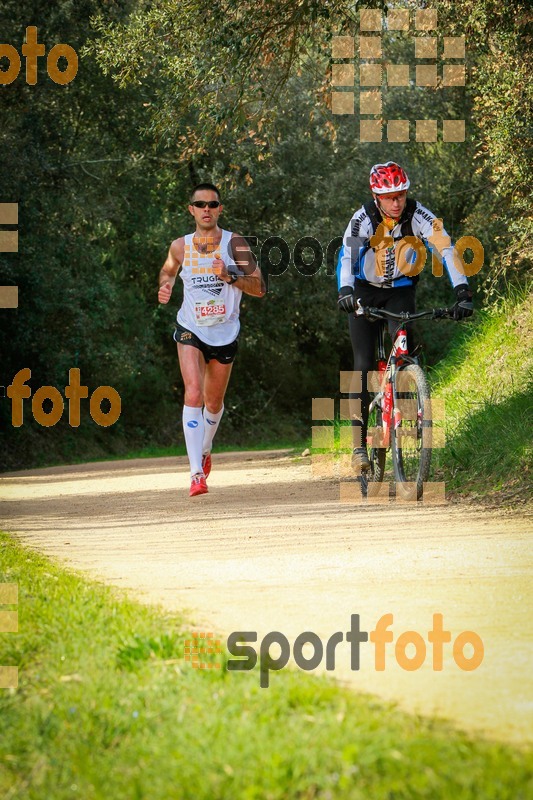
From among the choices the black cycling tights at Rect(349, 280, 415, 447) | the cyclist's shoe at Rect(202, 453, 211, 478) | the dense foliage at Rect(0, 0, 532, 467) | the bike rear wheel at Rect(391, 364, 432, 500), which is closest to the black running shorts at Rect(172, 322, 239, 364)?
the cyclist's shoe at Rect(202, 453, 211, 478)

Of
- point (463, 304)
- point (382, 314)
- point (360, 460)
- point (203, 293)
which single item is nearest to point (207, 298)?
point (203, 293)

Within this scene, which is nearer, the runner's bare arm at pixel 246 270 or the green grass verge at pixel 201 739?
the green grass verge at pixel 201 739

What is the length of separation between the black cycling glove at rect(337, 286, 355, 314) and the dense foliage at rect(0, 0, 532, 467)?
5546 millimetres

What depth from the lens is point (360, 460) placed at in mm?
8672

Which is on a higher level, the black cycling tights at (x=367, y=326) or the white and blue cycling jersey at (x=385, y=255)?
the white and blue cycling jersey at (x=385, y=255)

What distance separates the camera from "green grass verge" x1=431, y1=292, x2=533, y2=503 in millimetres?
8789

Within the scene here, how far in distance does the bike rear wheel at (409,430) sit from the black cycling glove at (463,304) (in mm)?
474

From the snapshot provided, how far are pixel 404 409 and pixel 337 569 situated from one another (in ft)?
9.71

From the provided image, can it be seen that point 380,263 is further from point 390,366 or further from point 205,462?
point 205,462

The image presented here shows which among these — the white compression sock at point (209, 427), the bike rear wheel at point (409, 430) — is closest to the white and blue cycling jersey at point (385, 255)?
the bike rear wheel at point (409, 430)

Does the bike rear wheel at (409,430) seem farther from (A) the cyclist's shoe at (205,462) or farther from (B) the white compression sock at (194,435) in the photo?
(A) the cyclist's shoe at (205,462)

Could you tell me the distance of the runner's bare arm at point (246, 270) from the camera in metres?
8.97

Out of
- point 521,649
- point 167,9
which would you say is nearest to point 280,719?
point 521,649

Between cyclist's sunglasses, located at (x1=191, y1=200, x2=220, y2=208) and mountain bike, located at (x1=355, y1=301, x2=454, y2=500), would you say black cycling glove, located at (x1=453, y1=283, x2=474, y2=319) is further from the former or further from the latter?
cyclist's sunglasses, located at (x1=191, y1=200, x2=220, y2=208)
